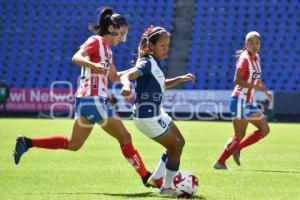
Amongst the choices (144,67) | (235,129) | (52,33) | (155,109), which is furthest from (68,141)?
(52,33)

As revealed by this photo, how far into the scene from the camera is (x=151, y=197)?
7.74m

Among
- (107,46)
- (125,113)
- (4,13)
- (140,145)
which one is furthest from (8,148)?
(4,13)

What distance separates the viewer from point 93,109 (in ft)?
27.5

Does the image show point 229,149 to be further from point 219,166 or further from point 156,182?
point 156,182

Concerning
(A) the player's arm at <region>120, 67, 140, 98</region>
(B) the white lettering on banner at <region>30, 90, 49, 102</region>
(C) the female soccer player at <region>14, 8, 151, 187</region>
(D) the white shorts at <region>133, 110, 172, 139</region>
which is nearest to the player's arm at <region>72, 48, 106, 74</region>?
(C) the female soccer player at <region>14, 8, 151, 187</region>

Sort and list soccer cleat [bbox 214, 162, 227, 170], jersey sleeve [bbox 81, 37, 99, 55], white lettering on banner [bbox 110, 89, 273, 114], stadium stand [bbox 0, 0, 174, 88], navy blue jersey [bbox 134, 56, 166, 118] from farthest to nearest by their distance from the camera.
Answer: stadium stand [bbox 0, 0, 174, 88] → white lettering on banner [bbox 110, 89, 273, 114] → soccer cleat [bbox 214, 162, 227, 170] → jersey sleeve [bbox 81, 37, 99, 55] → navy blue jersey [bbox 134, 56, 166, 118]

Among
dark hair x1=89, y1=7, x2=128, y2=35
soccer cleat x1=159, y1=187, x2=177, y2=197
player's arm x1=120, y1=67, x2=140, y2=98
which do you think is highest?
dark hair x1=89, y1=7, x2=128, y2=35

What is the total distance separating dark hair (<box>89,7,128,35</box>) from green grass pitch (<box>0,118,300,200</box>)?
78.4 inches

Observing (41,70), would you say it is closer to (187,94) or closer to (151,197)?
(187,94)

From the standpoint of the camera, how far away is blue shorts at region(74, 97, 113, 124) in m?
8.38

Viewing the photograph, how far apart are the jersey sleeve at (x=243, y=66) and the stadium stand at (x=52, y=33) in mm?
19811

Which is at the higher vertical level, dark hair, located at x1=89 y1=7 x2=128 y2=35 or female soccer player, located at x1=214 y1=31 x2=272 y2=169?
dark hair, located at x1=89 y1=7 x2=128 y2=35

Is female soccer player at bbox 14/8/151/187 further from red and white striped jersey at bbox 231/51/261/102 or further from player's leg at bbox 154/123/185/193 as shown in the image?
red and white striped jersey at bbox 231/51/261/102

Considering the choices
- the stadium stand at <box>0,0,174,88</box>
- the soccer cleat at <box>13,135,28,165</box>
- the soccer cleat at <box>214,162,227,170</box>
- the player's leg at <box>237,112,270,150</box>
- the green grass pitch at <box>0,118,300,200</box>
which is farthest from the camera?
the stadium stand at <box>0,0,174,88</box>
